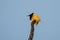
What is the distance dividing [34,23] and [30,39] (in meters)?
0.04

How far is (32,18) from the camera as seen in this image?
371 millimetres

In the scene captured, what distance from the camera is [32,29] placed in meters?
0.36

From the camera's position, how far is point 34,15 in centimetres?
38

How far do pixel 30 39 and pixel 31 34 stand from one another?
1 centimetres

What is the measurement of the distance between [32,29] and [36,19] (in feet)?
0.08

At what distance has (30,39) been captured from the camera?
14.0 inches

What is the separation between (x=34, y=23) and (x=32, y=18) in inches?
0.5

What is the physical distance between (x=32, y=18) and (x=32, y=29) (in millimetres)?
26

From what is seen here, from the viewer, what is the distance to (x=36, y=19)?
370mm

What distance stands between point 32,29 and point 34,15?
0.03 metres

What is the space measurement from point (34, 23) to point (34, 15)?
0.06 ft
